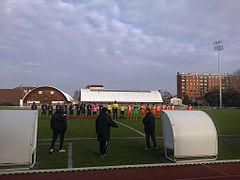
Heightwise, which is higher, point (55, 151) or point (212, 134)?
point (212, 134)

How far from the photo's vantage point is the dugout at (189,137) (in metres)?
10.5

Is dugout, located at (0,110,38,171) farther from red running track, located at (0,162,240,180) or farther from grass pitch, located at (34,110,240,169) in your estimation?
red running track, located at (0,162,240,180)

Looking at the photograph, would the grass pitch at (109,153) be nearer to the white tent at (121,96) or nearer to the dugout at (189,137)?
the dugout at (189,137)

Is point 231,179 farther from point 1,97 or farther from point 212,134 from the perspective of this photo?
point 1,97

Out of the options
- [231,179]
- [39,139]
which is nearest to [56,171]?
[231,179]

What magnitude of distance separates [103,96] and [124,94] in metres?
7.17

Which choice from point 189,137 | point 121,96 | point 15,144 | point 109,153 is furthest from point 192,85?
point 15,144

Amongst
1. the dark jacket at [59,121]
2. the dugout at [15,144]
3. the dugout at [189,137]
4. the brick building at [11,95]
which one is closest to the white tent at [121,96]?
the brick building at [11,95]

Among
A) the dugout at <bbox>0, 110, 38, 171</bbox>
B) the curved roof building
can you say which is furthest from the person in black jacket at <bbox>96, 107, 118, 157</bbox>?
the curved roof building

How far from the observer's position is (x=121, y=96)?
9906 cm

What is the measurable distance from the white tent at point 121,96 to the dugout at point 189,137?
80.9 meters

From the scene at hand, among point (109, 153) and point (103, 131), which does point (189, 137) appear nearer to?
point (103, 131)

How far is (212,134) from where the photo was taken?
10.9 meters

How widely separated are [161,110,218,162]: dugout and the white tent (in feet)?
265
